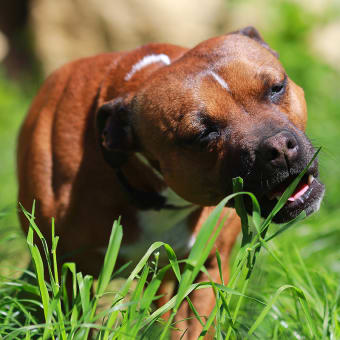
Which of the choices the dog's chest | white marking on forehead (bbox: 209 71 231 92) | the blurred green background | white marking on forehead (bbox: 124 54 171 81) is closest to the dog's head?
white marking on forehead (bbox: 209 71 231 92)

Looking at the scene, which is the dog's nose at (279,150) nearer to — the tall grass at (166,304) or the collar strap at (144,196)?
the tall grass at (166,304)

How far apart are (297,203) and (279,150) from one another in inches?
11.3

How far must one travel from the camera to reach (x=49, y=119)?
3.62m

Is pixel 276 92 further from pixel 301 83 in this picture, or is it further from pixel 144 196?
pixel 301 83

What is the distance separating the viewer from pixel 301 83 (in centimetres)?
743

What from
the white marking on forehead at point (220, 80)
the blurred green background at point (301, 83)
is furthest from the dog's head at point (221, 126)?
the blurred green background at point (301, 83)

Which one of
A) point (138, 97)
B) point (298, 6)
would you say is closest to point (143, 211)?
point (138, 97)

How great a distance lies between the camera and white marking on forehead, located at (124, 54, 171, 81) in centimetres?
356

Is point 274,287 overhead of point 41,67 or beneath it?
overhead

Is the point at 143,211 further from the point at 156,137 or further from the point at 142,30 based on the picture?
the point at 142,30

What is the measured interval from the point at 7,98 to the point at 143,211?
5.47 metres

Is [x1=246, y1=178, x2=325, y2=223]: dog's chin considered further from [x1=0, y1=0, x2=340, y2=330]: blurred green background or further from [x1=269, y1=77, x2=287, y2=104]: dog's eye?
[x1=0, y1=0, x2=340, y2=330]: blurred green background

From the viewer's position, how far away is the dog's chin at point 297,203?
292 cm

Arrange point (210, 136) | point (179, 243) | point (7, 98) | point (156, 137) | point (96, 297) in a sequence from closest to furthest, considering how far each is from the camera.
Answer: point (96, 297)
point (210, 136)
point (156, 137)
point (179, 243)
point (7, 98)
